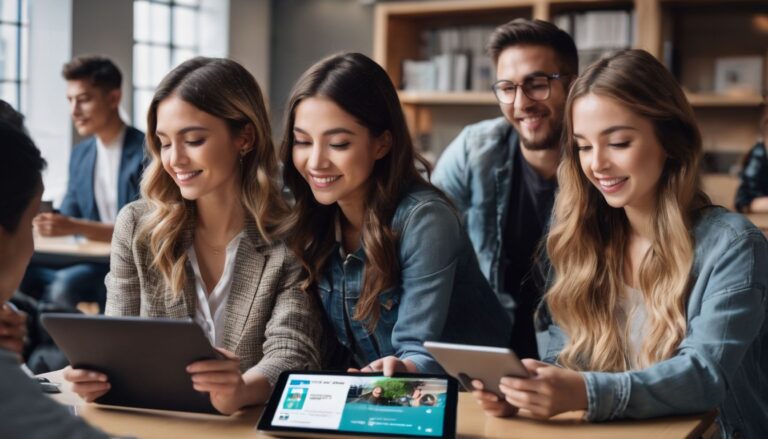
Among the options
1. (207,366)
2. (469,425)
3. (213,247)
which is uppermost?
(213,247)

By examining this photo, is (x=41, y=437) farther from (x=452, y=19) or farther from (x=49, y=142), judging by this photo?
(x=452, y=19)

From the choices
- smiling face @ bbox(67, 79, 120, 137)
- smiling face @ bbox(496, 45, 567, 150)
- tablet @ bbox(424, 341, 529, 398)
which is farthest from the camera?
smiling face @ bbox(67, 79, 120, 137)

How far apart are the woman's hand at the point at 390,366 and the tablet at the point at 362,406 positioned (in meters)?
0.02

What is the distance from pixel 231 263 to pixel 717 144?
4.19 meters

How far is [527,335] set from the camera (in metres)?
3.10

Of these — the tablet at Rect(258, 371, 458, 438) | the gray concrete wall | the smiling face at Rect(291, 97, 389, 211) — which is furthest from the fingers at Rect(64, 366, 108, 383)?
the gray concrete wall

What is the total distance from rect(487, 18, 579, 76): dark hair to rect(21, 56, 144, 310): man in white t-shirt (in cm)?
209

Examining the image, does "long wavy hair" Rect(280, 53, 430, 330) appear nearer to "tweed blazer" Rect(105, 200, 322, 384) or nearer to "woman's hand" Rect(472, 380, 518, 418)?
"tweed blazer" Rect(105, 200, 322, 384)

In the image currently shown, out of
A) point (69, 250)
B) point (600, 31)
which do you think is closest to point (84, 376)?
point (69, 250)

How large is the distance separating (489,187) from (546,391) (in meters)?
1.55

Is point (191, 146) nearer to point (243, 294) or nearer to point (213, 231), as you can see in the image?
point (213, 231)

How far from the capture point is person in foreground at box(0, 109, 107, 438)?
1083mm

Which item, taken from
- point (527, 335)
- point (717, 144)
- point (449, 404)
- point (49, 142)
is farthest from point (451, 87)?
point (449, 404)

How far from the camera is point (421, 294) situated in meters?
2.10
